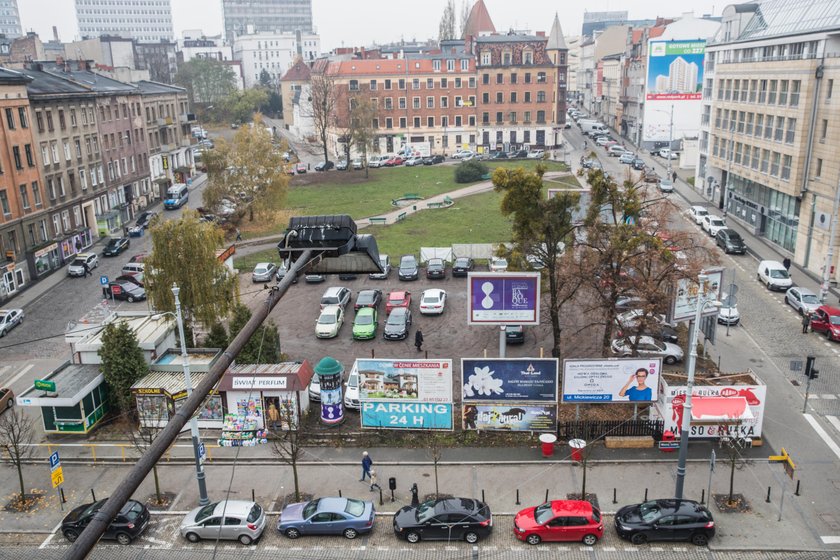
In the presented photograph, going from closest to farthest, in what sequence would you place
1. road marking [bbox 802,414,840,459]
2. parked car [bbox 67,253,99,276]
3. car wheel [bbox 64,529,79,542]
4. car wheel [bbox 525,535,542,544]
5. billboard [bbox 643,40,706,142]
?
car wheel [bbox 525,535,542,544] → car wheel [bbox 64,529,79,542] → road marking [bbox 802,414,840,459] → parked car [bbox 67,253,99,276] → billboard [bbox 643,40,706,142]

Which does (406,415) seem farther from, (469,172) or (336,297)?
(469,172)

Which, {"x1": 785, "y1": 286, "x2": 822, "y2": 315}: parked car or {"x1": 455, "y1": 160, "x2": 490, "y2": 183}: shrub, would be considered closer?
{"x1": 785, "y1": 286, "x2": 822, "y2": 315}: parked car

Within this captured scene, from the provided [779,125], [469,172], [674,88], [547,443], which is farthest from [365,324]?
[674,88]

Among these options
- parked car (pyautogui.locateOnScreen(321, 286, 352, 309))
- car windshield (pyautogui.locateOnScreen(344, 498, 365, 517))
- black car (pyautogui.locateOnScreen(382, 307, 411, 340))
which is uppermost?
parked car (pyautogui.locateOnScreen(321, 286, 352, 309))

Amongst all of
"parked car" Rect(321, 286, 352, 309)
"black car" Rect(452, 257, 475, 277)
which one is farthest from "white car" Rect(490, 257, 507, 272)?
"parked car" Rect(321, 286, 352, 309)

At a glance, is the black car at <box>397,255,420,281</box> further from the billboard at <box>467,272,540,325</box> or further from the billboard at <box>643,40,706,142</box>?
the billboard at <box>643,40,706,142</box>

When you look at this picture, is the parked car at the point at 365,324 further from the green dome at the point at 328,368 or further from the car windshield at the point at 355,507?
the car windshield at the point at 355,507

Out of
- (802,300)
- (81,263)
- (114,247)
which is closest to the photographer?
(802,300)
